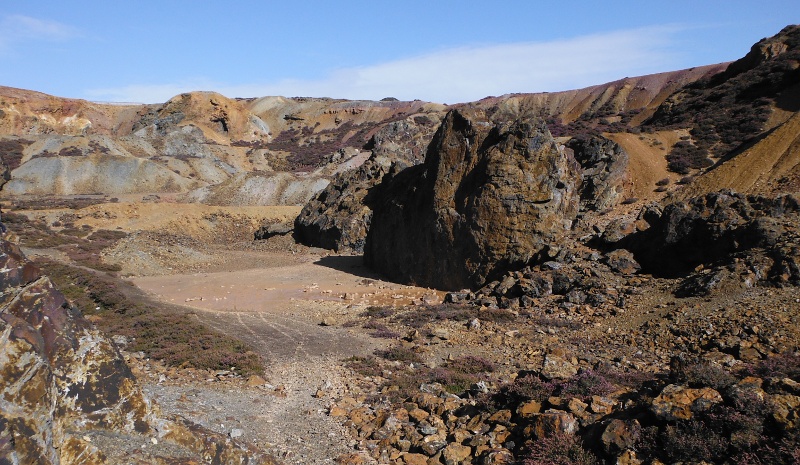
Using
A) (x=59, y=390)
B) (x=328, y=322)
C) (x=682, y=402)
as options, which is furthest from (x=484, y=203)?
(x=59, y=390)

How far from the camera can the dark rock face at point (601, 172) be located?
100 ft

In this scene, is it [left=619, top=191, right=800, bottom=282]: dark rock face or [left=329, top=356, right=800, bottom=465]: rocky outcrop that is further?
[left=619, top=191, right=800, bottom=282]: dark rock face

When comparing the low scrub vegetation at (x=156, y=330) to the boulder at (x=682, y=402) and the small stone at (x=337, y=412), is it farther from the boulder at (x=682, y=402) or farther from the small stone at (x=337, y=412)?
the boulder at (x=682, y=402)

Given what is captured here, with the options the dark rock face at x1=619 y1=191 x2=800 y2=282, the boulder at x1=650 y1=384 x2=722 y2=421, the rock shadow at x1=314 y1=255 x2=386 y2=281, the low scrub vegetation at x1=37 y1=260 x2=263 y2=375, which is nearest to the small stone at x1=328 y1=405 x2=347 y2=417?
the low scrub vegetation at x1=37 y1=260 x2=263 y2=375

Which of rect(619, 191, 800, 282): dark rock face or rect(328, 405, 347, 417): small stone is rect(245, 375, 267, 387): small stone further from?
rect(619, 191, 800, 282): dark rock face

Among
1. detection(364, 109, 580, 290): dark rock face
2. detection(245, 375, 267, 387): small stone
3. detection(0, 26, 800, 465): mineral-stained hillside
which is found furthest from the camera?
detection(364, 109, 580, 290): dark rock face

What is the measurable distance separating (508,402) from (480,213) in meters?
14.3

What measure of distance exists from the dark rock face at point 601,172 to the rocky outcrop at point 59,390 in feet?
91.0

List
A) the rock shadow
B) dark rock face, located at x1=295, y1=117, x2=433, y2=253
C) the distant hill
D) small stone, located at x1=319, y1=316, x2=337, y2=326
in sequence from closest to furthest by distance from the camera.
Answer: small stone, located at x1=319, y1=316, x2=337, y2=326
the rock shadow
the distant hill
dark rock face, located at x1=295, y1=117, x2=433, y2=253

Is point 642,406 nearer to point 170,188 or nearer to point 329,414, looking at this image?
point 329,414

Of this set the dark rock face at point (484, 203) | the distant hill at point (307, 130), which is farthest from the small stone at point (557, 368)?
the distant hill at point (307, 130)

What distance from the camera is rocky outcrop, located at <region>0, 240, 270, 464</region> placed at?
498 centimetres

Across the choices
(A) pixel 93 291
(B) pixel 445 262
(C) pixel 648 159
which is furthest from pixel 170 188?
(C) pixel 648 159

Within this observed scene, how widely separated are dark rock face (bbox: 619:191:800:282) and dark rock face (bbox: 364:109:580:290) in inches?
161
